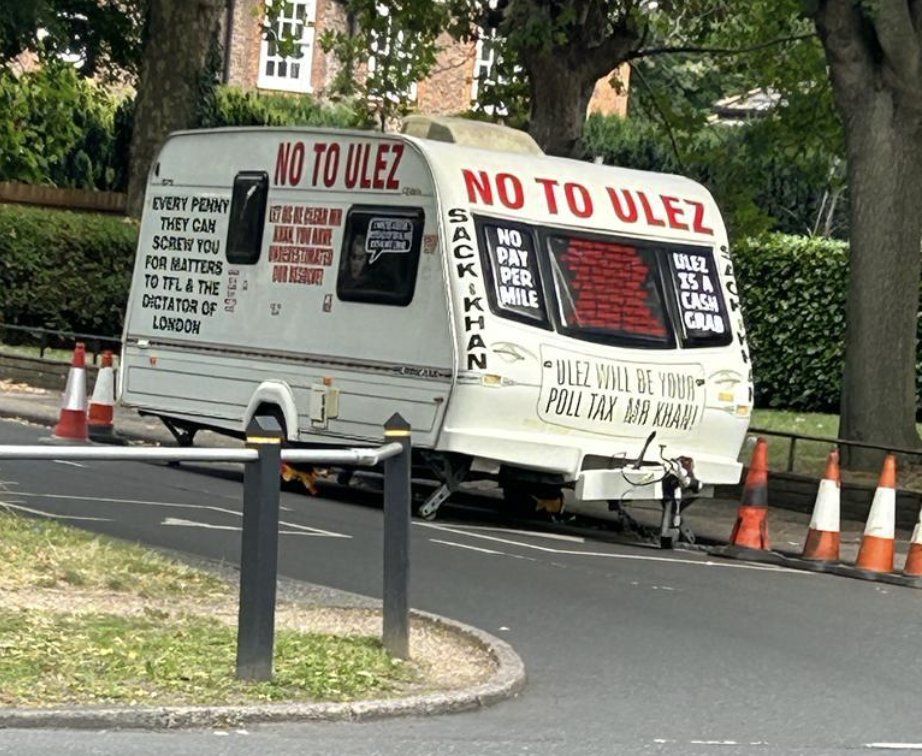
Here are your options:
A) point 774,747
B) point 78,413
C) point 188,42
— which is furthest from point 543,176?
point 188,42

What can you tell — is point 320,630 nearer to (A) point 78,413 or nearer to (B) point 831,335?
(A) point 78,413

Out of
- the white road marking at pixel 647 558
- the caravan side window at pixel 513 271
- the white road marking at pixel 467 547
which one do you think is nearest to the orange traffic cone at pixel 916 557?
the white road marking at pixel 647 558

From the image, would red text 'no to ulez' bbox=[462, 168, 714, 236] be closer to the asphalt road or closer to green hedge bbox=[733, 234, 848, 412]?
the asphalt road

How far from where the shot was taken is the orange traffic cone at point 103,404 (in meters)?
20.4

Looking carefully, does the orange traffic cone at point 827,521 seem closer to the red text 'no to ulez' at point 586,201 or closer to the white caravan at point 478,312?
the white caravan at point 478,312

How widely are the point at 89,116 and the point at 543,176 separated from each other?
27.7m

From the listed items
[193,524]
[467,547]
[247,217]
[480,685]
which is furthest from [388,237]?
[480,685]

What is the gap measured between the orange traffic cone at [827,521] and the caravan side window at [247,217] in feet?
17.2

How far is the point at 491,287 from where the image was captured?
1515 centimetres

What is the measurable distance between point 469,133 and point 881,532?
4.63 metres

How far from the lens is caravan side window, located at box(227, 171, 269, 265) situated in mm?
17047

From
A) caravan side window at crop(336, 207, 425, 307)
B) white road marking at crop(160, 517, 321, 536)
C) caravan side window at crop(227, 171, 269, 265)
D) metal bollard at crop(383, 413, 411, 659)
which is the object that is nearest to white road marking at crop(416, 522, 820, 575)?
white road marking at crop(160, 517, 321, 536)


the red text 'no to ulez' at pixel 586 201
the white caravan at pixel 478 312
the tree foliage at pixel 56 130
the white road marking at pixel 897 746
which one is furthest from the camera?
the tree foliage at pixel 56 130

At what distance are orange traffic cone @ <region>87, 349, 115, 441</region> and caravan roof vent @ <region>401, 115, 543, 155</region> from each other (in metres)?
5.17
